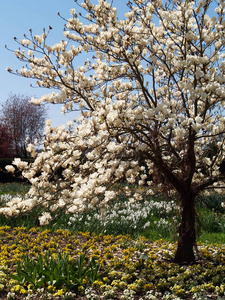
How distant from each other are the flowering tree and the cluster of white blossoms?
0.01 metres

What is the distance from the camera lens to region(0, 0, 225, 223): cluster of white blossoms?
3428 mm

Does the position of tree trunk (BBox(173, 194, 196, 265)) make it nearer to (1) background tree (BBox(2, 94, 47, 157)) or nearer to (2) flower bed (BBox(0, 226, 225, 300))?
(2) flower bed (BBox(0, 226, 225, 300))

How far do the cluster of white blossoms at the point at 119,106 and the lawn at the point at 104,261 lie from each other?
0.60 m

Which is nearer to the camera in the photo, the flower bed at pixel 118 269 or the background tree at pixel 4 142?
the flower bed at pixel 118 269

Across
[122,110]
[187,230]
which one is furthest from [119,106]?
[187,230]

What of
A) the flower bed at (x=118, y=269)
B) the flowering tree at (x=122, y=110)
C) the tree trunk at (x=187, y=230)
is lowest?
the flower bed at (x=118, y=269)

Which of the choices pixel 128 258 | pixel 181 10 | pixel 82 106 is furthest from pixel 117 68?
pixel 128 258

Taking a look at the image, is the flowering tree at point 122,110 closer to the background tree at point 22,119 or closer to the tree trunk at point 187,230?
the tree trunk at point 187,230

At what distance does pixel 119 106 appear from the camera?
11.5ft

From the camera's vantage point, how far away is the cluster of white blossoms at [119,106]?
343cm

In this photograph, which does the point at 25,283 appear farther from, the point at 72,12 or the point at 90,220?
the point at 72,12

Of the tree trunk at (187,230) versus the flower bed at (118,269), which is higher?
the tree trunk at (187,230)

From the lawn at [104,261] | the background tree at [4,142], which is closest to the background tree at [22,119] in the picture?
the background tree at [4,142]

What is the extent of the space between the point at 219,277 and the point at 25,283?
2.38 metres
